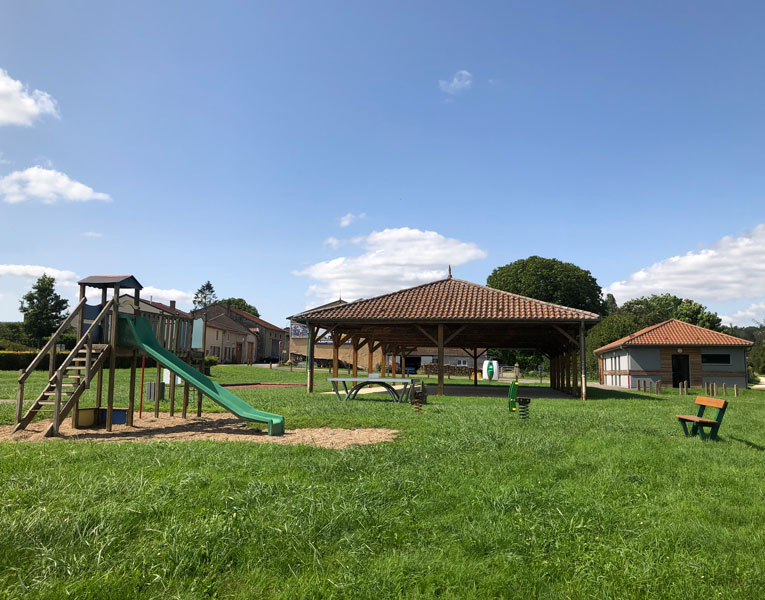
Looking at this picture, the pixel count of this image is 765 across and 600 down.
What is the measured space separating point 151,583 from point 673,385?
36.1 meters

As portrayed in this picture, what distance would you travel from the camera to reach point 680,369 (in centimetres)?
3341

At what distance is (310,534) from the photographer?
3873 millimetres

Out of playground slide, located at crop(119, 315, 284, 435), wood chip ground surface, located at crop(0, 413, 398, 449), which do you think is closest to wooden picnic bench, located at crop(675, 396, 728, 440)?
wood chip ground surface, located at crop(0, 413, 398, 449)

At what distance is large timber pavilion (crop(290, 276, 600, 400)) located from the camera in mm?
18703

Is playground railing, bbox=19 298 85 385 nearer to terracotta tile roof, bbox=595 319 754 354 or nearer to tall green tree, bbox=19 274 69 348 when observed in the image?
terracotta tile roof, bbox=595 319 754 354

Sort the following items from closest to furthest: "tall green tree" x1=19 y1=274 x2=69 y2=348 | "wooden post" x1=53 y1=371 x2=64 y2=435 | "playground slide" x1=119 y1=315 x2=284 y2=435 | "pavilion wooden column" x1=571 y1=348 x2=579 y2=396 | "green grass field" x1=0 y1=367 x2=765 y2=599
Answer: "green grass field" x1=0 y1=367 x2=765 y2=599 < "wooden post" x1=53 y1=371 x2=64 y2=435 < "playground slide" x1=119 y1=315 x2=284 y2=435 < "pavilion wooden column" x1=571 y1=348 x2=579 y2=396 < "tall green tree" x1=19 y1=274 x2=69 y2=348

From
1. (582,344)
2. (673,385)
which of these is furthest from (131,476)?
(673,385)

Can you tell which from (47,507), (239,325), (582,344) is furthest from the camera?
(239,325)

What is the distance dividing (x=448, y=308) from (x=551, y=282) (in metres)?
40.3

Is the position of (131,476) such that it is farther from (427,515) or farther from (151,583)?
(427,515)

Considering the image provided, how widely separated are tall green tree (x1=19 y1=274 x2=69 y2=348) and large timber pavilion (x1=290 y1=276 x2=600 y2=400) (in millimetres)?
36848

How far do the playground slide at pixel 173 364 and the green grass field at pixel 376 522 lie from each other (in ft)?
8.07

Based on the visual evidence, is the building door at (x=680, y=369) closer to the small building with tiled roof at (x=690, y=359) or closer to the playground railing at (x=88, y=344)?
the small building with tiled roof at (x=690, y=359)

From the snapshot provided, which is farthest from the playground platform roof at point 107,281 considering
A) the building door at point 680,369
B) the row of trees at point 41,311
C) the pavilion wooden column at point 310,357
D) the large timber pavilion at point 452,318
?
the row of trees at point 41,311
